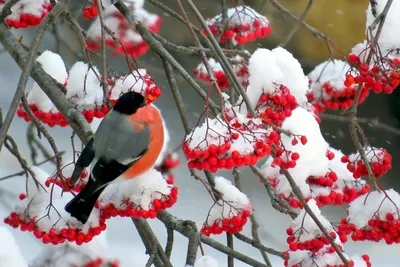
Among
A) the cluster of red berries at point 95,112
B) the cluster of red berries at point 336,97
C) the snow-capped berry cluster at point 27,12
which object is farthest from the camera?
the cluster of red berries at point 336,97

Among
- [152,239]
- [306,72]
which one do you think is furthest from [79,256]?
[306,72]

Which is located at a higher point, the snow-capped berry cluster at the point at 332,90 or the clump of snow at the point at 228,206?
the snow-capped berry cluster at the point at 332,90

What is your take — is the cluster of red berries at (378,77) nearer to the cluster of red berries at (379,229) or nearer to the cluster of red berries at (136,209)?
the cluster of red berries at (379,229)

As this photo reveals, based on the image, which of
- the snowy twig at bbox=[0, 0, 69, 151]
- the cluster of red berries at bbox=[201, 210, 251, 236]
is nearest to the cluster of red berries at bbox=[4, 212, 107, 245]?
the cluster of red berries at bbox=[201, 210, 251, 236]

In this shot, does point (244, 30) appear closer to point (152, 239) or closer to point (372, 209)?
point (372, 209)

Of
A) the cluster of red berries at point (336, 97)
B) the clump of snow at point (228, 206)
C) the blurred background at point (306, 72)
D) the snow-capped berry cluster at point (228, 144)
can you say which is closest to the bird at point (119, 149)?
the snow-capped berry cluster at point (228, 144)

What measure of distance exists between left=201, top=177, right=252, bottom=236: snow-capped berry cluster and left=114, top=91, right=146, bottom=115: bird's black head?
327 millimetres

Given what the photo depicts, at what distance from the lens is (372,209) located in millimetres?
1746

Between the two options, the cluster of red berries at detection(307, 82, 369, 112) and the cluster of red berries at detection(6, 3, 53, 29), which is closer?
the cluster of red berries at detection(6, 3, 53, 29)

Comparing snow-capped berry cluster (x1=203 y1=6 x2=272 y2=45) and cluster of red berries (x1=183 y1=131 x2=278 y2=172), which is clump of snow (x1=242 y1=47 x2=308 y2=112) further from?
snow-capped berry cluster (x1=203 y1=6 x2=272 y2=45)

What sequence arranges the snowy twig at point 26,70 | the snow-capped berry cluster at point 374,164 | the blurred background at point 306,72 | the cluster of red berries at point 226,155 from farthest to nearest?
the blurred background at point 306,72, the snow-capped berry cluster at point 374,164, the cluster of red berries at point 226,155, the snowy twig at point 26,70

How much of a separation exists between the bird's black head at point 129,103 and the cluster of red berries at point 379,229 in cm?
62

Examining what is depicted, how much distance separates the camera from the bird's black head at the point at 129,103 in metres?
1.34

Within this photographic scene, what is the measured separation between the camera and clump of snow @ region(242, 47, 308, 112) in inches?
56.2
